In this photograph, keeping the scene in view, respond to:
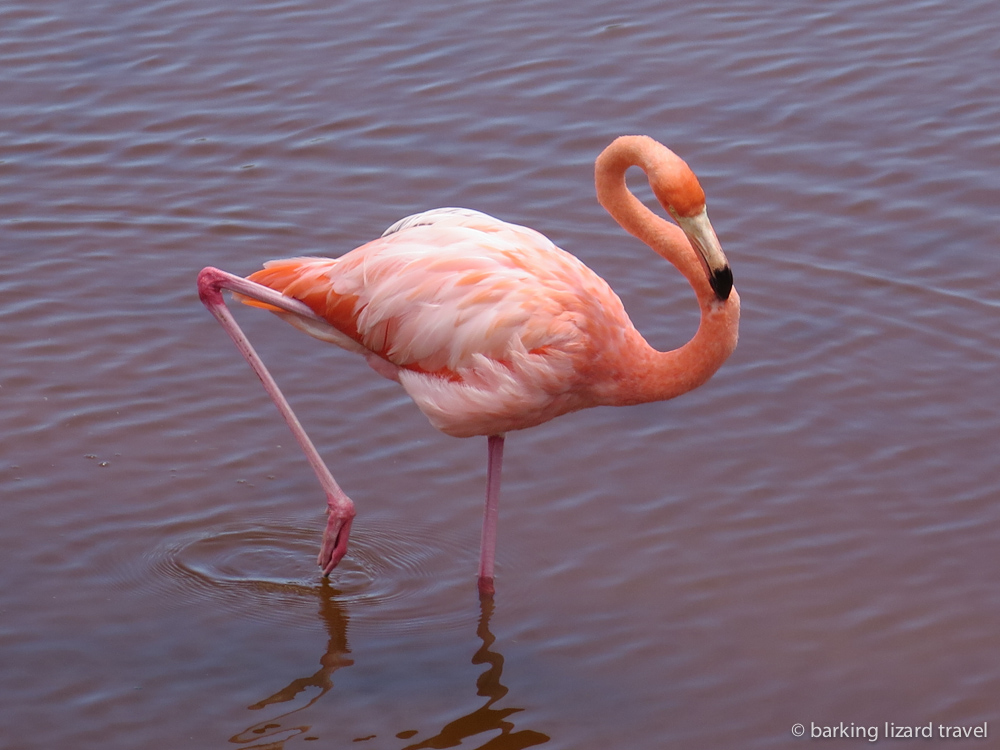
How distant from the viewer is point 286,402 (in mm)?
5383

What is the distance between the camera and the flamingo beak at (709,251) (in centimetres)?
464

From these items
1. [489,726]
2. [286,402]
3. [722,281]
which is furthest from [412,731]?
[722,281]

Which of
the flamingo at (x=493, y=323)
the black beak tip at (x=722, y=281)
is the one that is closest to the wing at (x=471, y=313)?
the flamingo at (x=493, y=323)

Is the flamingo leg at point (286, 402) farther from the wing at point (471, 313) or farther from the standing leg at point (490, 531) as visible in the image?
the standing leg at point (490, 531)

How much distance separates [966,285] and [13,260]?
4.83 metres

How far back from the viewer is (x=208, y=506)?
19.1 ft

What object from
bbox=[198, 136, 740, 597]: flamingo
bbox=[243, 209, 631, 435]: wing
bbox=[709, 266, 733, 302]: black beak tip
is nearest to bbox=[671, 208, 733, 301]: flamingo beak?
bbox=[709, 266, 733, 302]: black beak tip

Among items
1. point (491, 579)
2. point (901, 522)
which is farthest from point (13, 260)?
point (901, 522)

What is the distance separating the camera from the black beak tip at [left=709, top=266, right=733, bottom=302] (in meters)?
4.64

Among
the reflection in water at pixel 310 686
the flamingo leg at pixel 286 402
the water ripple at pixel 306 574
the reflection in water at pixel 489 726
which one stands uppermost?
the flamingo leg at pixel 286 402

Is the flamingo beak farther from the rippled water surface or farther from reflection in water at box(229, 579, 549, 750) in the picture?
reflection in water at box(229, 579, 549, 750)

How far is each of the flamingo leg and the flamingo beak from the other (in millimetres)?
1517

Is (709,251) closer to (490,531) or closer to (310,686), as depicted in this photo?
(490,531)

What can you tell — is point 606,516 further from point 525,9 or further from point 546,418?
point 525,9
